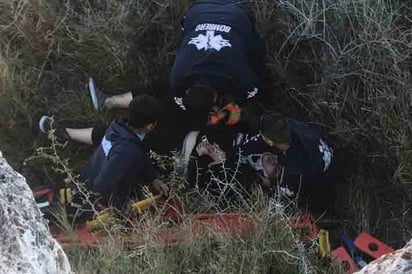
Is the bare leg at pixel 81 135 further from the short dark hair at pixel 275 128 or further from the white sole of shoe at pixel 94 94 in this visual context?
the short dark hair at pixel 275 128

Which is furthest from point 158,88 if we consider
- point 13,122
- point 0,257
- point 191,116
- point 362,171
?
point 0,257

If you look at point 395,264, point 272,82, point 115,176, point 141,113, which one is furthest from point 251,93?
point 395,264

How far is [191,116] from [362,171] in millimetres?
964

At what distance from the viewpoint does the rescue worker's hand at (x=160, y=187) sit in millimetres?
4422

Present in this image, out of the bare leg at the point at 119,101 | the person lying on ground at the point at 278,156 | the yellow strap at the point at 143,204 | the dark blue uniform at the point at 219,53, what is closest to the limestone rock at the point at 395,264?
the person lying on ground at the point at 278,156

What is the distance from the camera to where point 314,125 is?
4699 millimetres

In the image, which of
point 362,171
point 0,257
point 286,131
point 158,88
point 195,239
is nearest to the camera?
point 0,257

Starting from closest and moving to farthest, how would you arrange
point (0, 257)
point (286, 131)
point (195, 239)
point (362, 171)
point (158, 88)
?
point (0, 257) < point (195, 239) < point (286, 131) < point (362, 171) < point (158, 88)

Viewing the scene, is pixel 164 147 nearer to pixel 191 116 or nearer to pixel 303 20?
pixel 191 116

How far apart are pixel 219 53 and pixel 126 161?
0.78 meters

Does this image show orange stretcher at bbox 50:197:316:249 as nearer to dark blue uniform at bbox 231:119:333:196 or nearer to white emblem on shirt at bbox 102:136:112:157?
dark blue uniform at bbox 231:119:333:196

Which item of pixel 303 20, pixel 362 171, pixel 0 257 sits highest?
pixel 303 20

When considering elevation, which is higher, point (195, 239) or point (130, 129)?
point (130, 129)

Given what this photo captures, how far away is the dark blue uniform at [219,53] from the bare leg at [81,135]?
56 centimetres
